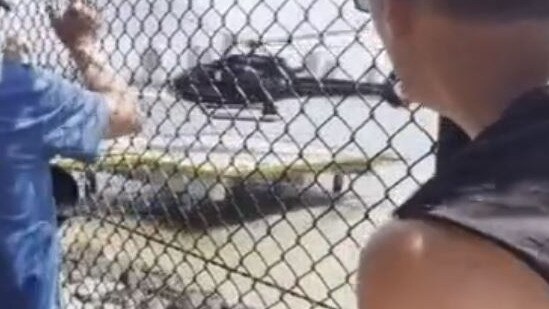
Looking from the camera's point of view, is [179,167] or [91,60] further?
[179,167]

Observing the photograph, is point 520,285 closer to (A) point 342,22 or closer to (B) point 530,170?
(B) point 530,170

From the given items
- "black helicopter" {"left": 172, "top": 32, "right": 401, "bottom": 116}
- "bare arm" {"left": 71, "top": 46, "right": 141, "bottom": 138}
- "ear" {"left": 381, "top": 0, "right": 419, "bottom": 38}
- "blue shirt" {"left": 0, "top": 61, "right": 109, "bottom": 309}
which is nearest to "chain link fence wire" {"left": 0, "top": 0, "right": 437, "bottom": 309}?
"black helicopter" {"left": 172, "top": 32, "right": 401, "bottom": 116}

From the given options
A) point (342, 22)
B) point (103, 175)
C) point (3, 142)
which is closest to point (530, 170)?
point (342, 22)

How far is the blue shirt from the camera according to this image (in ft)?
9.27

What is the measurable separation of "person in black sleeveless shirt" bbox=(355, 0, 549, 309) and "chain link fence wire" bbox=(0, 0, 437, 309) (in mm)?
606

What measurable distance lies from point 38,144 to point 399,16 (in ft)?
6.11

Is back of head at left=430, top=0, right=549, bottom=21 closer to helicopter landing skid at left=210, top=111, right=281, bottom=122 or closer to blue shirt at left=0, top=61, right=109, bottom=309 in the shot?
blue shirt at left=0, top=61, right=109, bottom=309

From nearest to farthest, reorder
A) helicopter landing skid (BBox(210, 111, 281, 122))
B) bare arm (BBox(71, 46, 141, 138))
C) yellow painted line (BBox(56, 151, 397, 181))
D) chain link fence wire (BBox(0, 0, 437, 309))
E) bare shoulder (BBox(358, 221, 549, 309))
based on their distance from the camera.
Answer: bare shoulder (BBox(358, 221, 549, 309)) → chain link fence wire (BBox(0, 0, 437, 309)) → bare arm (BBox(71, 46, 141, 138)) → helicopter landing skid (BBox(210, 111, 281, 122)) → yellow painted line (BBox(56, 151, 397, 181))

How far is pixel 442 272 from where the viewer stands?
99cm

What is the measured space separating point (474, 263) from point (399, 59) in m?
0.27

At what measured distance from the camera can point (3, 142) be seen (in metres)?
2.85

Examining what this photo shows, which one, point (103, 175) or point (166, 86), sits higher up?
point (166, 86)

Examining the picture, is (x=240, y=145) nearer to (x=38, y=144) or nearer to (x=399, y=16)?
(x=38, y=144)

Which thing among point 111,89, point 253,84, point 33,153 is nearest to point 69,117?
point 33,153
